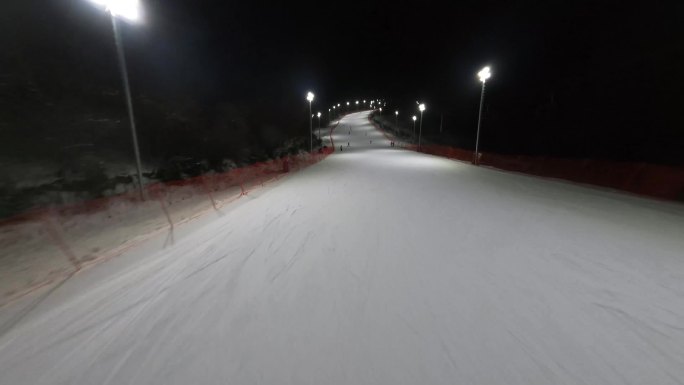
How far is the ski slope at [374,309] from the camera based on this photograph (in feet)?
9.29

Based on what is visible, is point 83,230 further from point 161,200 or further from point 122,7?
point 122,7

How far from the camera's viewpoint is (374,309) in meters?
3.67

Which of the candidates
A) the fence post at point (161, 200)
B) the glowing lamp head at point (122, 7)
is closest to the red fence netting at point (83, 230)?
the fence post at point (161, 200)

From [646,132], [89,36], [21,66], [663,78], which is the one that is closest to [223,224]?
[21,66]

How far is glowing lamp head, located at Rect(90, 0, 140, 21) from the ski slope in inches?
309

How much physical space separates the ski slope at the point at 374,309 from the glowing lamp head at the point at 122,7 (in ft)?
25.7

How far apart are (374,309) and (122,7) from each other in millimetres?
11771

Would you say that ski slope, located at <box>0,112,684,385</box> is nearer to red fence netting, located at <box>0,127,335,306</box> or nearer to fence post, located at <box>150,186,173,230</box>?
red fence netting, located at <box>0,127,335,306</box>

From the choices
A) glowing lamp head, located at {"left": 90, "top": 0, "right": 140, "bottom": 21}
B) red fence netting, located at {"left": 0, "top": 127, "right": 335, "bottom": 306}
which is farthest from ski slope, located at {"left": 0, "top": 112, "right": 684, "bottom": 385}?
glowing lamp head, located at {"left": 90, "top": 0, "right": 140, "bottom": 21}

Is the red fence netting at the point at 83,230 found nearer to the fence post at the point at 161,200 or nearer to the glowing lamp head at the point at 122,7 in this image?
the fence post at the point at 161,200

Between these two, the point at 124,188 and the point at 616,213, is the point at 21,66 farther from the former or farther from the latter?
the point at 616,213

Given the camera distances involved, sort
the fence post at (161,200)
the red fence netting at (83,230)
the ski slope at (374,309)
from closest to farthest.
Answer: the ski slope at (374,309)
the red fence netting at (83,230)
the fence post at (161,200)

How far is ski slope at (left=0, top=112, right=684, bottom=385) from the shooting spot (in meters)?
2.83

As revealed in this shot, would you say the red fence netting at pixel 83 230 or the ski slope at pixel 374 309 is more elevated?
the ski slope at pixel 374 309
